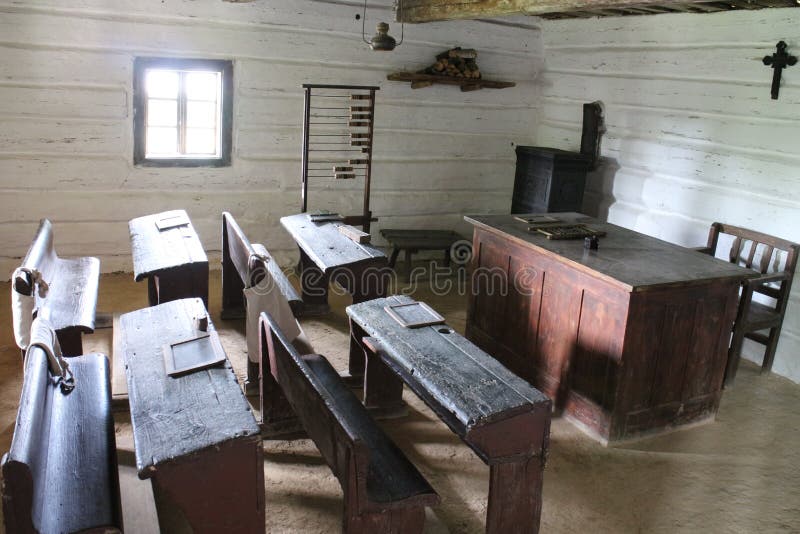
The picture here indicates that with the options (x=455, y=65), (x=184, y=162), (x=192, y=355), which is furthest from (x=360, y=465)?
(x=455, y=65)

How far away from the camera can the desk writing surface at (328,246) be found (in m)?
4.81

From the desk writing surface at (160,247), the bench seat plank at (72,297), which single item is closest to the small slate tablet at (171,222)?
the desk writing surface at (160,247)

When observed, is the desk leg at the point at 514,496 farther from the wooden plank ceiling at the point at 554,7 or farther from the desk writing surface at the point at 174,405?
the wooden plank ceiling at the point at 554,7

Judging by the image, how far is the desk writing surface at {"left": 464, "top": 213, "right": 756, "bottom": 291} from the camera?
13.7 ft

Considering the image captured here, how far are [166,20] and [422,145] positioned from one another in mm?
2826

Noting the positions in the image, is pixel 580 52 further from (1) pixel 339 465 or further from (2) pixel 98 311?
(1) pixel 339 465

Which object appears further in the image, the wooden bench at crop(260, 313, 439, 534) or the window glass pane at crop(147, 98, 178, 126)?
the window glass pane at crop(147, 98, 178, 126)

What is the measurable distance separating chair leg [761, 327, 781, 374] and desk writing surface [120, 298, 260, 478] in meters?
4.14

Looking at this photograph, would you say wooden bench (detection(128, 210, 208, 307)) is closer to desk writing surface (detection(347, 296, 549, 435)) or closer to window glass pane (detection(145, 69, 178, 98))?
desk writing surface (detection(347, 296, 549, 435))

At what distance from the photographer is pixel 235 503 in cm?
277

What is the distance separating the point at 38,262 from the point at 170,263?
0.83m

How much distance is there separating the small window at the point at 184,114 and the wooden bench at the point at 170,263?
Answer: 1.52 m

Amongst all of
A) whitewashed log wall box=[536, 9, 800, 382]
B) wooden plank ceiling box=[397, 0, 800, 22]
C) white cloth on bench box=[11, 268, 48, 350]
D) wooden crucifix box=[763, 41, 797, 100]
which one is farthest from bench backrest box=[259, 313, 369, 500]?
wooden crucifix box=[763, 41, 797, 100]

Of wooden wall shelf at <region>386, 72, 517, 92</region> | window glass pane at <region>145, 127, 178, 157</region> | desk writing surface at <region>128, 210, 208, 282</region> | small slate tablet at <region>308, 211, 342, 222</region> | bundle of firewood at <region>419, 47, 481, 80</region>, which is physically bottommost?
desk writing surface at <region>128, 210, 208, 282</region>
